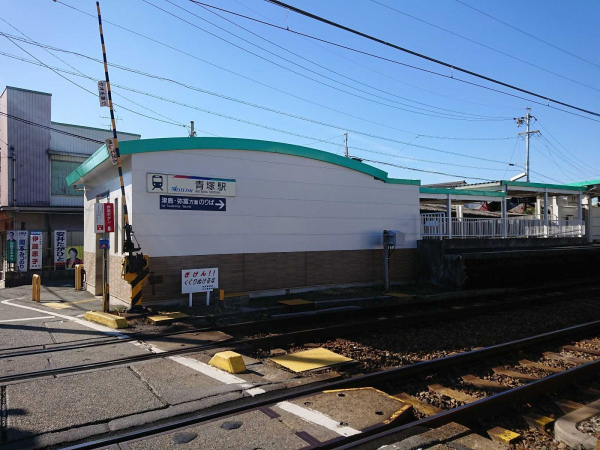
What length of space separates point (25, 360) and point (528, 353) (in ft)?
29.0

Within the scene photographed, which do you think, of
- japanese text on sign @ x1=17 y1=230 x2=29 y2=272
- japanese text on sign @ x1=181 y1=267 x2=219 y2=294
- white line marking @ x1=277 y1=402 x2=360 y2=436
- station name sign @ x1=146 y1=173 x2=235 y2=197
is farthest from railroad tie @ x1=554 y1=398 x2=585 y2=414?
japanese text on sign @ x1=17 y1=230 x2=29 y2=272

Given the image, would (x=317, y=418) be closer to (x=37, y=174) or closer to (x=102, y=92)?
(x=102, y=92)

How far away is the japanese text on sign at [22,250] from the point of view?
22797mm

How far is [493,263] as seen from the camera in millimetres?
16969

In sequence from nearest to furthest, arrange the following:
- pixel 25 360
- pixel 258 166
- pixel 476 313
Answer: pixel 25 360 → pixel 476 313 → pixel 258 166

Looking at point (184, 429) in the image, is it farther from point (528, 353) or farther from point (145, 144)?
point (145, 144)

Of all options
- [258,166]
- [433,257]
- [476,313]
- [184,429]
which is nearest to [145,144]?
[258,166]

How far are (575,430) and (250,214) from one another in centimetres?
1059

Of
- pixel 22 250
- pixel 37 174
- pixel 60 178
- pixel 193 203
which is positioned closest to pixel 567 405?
pixel 193 203

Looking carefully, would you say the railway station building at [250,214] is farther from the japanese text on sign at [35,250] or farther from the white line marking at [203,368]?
the japanese text on sign at [35,250]

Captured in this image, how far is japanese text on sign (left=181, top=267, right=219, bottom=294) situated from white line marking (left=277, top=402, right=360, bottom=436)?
7245 mm

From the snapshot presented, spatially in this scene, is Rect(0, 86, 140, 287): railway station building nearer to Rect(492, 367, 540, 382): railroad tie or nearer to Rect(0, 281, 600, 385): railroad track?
Rect(0, 281, 600, 385): railroad track

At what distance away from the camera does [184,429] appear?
4.57m

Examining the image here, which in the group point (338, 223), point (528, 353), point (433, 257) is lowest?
point (528, 353)
